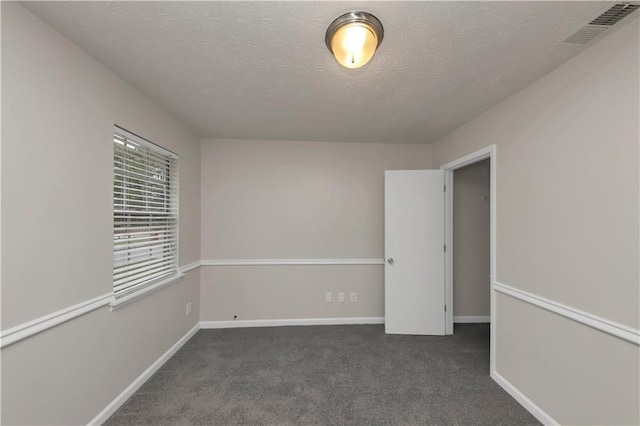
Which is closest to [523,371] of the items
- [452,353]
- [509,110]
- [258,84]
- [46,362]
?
[452,353]

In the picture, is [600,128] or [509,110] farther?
[509,110]

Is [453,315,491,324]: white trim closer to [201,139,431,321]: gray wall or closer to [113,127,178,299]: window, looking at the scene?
[201,139,431,321]: gray wall

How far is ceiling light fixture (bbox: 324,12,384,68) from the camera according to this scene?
4.17 ft

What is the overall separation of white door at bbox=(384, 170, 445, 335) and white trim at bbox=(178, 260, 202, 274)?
7.89ft

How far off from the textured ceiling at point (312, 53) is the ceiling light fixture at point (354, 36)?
44 mm

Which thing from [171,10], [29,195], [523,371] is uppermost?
[171,10]

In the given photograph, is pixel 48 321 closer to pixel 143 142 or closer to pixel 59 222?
pixel 59 222

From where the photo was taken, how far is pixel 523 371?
1987 mm

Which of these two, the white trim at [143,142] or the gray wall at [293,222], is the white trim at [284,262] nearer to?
the gray wall at [293,222]

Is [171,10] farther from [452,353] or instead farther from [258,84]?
[452,353]

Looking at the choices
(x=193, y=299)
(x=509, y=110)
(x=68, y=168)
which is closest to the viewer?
(x=68, y=168)

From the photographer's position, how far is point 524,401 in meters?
1.95

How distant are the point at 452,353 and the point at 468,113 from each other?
8.11 feet

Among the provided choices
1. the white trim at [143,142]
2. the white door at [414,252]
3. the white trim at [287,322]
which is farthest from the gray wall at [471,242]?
the white trim at [143,142]
